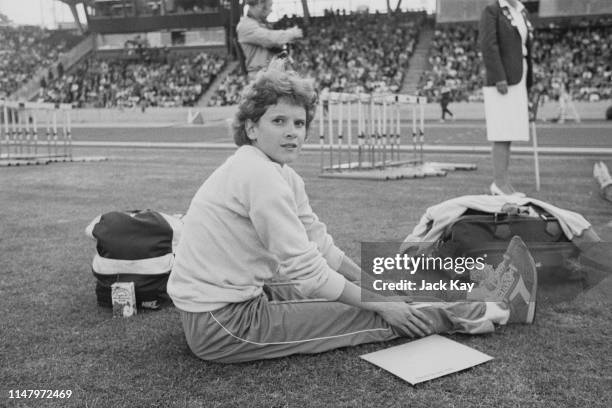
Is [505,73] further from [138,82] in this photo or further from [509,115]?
[138,82]

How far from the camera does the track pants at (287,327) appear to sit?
257 cm

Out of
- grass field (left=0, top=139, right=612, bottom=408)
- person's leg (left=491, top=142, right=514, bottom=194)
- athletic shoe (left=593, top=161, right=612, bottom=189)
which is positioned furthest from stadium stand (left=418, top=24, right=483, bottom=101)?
grass field (left=0, top=139, right=612, bottom=408)

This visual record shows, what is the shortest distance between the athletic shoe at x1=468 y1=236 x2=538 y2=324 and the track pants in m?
0.19

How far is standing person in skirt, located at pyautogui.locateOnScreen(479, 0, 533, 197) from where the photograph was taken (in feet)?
20.9

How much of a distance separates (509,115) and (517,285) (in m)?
3.90

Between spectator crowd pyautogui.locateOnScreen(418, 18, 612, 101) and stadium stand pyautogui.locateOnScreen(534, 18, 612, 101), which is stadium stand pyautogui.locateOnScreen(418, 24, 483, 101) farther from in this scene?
stadium stand pyautogui.locateOnScreen(534, 18, 612, 101)

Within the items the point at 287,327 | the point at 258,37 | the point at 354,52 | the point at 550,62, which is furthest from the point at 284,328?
the point at 354,52

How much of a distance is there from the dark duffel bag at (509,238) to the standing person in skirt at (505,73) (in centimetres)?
282

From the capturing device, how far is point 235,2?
45.8 metres

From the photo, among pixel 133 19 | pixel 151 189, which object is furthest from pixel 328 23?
pixel 151 189

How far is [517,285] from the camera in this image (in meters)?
2.91

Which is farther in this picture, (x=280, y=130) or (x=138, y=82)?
(x=138, y=82)

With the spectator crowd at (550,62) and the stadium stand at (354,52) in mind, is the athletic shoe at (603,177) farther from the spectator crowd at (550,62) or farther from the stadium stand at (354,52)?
the stadium stand at (354,52)

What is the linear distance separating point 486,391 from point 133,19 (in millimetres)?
50022
